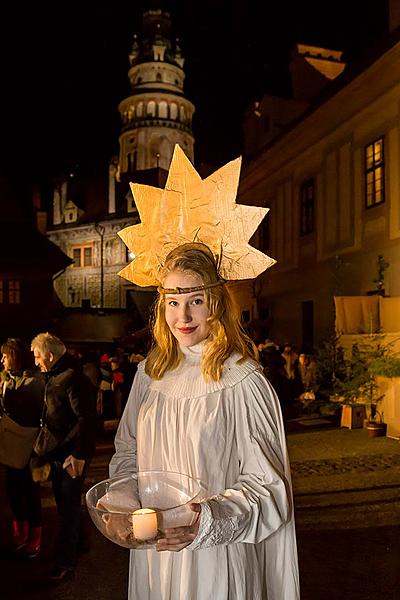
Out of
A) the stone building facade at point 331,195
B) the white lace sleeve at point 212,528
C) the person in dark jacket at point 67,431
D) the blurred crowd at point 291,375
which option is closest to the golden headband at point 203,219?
the white lace sleeve at point 212,528

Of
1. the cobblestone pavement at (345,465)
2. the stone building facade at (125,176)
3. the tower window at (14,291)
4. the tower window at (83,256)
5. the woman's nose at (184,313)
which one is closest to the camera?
the woman's nose at (184,313)

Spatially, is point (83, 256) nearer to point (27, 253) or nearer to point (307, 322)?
point (27, 253)

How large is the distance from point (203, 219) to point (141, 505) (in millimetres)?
1268

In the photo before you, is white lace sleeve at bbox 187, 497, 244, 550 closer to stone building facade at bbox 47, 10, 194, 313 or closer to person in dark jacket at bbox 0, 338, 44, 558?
person in dark jacket at bbox 0, 338, 44, 558

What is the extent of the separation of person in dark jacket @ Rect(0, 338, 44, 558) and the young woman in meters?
3.12

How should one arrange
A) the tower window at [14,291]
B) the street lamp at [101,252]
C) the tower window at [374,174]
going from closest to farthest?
the tower window at [374,174], the tower window at [14,291], the street lamp at [101,252]

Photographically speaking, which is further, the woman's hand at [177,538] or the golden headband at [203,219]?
the golden headband at [203,219]

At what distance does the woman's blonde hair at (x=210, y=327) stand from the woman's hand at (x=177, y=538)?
2.13 feet

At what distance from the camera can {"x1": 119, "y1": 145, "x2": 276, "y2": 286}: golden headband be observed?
8.71 ft

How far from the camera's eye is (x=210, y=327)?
2557 millimetres

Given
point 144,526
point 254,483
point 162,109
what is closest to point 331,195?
point 254,483

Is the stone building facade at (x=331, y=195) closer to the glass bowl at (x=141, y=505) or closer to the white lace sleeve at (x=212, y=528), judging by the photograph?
the glass bowl at (x=141, y=505)

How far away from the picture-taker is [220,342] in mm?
2529

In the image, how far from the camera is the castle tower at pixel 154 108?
49.8 m
